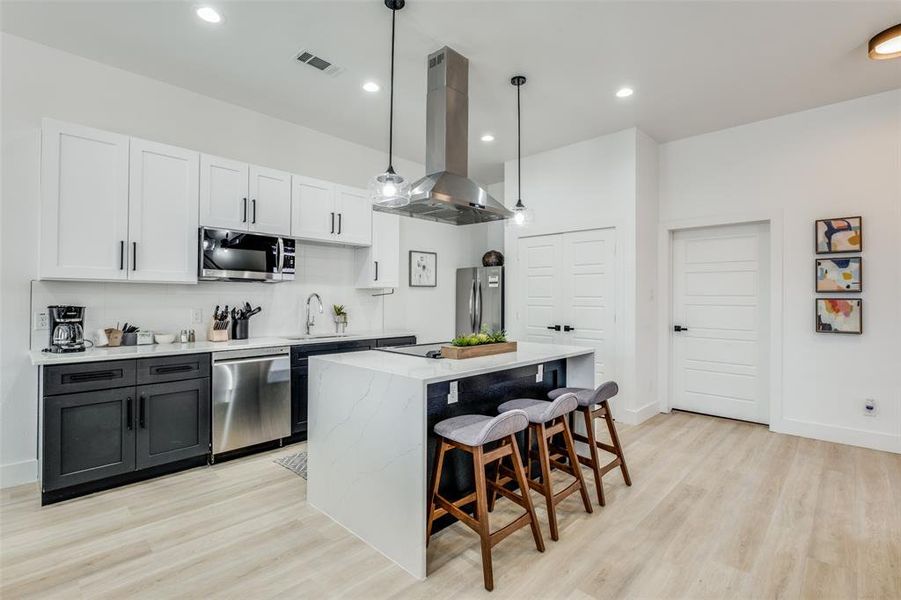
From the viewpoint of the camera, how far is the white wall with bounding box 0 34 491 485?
300cm

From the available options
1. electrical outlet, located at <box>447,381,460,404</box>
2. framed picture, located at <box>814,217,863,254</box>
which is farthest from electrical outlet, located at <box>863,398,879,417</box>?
electrical outlet, located at <box>447,381,460,404</box>

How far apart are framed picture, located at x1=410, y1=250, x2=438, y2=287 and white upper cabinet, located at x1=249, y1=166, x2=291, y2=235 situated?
6.51 ft

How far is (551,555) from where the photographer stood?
2213mm

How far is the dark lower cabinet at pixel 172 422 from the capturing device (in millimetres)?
3004

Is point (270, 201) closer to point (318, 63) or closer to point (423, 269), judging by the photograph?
point (318, 63)

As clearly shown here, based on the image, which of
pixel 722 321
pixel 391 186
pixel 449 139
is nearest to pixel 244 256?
pixel 391 186

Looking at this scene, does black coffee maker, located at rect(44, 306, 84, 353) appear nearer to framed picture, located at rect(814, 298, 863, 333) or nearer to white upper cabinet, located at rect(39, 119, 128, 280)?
white upper cabinet, located at rect(39, 119, 128, 280)

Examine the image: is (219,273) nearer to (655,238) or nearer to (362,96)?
(362,96)

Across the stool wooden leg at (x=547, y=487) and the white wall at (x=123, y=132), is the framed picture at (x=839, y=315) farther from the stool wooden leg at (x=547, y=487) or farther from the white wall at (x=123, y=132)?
the white wall at (x=123, y=132)

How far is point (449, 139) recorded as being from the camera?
3104 millimetres

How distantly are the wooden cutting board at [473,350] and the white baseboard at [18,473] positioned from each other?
3028 mm

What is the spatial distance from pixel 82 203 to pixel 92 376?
121 cm

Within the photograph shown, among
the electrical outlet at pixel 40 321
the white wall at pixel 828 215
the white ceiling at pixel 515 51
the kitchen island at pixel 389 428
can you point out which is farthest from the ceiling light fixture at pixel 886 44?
the electrical outlet at pixel 40 321

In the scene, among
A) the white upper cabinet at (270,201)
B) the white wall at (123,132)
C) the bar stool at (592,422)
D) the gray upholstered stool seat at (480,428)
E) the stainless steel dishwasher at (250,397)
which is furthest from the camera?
the white upper cabinet at (270,201)
